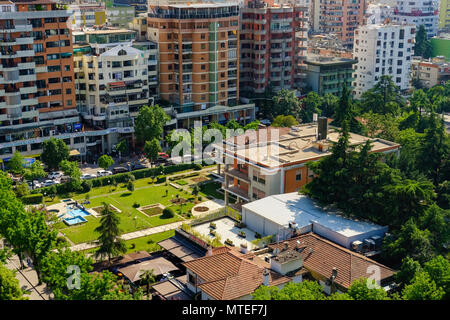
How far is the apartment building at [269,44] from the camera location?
109375 millimetres

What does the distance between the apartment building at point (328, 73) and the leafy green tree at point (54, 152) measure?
55.5 meters

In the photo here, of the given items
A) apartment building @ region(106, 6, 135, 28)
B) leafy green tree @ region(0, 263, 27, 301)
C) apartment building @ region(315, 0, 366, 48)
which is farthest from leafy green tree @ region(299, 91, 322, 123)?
leafy green tree @ region(0, 263, 27, 301)

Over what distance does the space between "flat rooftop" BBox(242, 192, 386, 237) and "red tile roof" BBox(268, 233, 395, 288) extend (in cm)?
270

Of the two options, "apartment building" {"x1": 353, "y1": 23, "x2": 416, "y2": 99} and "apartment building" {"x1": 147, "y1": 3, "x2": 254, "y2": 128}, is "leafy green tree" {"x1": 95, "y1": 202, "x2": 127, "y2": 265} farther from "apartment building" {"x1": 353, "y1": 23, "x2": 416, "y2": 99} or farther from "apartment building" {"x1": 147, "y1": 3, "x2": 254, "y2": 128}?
"apartment building" {"x1": 353, "y1": 23, "x2": 416, "y2": 99}

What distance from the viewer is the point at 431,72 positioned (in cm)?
14012

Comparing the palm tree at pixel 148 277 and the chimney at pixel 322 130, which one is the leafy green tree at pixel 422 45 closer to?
the chimney at pixel 322 130

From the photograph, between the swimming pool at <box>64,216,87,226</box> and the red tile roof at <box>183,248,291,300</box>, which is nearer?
the red tile roof at <box>183,248,291,300</box>

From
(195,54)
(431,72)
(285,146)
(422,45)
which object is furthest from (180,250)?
(422,45)

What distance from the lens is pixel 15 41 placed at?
84.9 metres

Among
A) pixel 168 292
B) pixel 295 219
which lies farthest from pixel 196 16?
pixel 168 292

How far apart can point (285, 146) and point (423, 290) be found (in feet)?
105

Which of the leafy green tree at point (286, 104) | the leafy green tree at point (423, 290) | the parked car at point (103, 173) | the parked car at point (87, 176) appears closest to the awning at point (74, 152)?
the parked car at point (87, 176)

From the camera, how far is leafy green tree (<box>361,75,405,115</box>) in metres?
97.4
